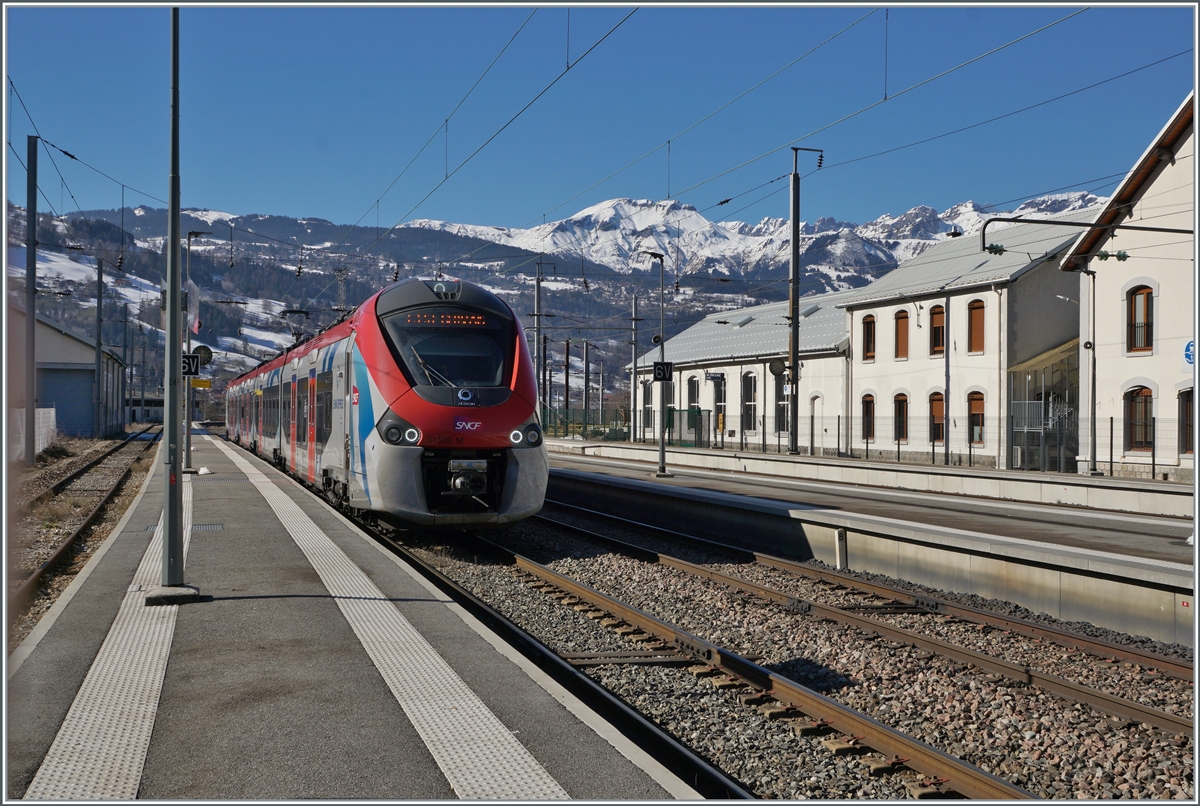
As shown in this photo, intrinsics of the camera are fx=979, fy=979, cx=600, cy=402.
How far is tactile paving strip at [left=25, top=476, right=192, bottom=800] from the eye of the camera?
487cm

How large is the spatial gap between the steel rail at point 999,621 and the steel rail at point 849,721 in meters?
3.54

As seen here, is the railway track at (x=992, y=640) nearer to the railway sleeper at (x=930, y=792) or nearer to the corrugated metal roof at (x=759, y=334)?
the railway sleeper at (x=930, y=792)

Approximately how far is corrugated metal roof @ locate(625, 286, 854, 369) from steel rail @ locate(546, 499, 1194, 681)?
3364cm

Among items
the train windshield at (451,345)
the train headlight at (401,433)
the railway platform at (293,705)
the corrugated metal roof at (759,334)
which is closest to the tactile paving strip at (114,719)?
the railway platform at (293,705)

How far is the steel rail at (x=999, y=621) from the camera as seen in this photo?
849 cm

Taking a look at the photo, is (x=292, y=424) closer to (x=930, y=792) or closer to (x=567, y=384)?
(x=930, y=792)

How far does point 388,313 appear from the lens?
536 inches

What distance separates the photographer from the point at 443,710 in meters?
6.13

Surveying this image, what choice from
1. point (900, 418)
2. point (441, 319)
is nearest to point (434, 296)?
point (441, 319)

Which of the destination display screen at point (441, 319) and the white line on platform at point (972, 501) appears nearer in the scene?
the destination display screen at point (441, 319)

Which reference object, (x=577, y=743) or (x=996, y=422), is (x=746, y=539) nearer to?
(x=577, y=743)

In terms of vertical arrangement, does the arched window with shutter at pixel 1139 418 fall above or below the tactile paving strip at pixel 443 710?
above

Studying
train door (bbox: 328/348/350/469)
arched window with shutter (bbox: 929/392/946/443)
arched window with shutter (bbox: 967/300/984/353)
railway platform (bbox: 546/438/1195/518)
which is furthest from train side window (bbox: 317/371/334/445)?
arched window with shutter (bbox: 967/300/984/353)

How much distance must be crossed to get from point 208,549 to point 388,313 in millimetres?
3908
